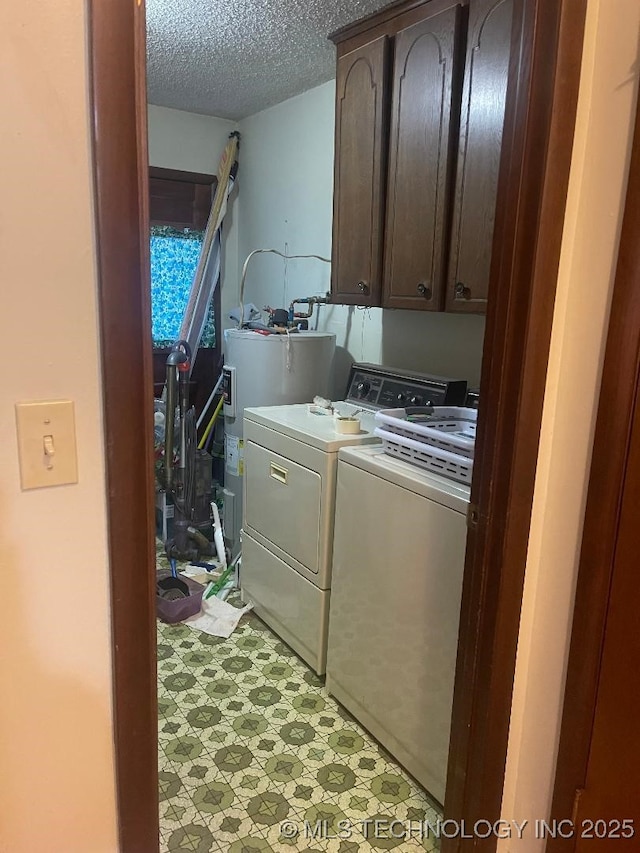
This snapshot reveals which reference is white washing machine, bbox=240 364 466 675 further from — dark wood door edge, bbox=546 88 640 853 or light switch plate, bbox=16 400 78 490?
light switch plate, bbox=16 400 78 490

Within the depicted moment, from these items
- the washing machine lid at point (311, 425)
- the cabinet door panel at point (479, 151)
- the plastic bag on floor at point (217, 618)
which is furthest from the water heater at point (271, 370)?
the cabinet door panel at point (479, 151)

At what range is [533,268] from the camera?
1.19 metres

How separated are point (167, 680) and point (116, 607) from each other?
1.54 meters

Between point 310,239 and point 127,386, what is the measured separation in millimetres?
2609

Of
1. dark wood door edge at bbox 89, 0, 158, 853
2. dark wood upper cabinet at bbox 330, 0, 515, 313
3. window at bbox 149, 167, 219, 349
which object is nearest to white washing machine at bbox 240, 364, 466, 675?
dark wood upper cabinet at bbox 330, 0, 515, 313

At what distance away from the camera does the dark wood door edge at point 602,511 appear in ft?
3.75

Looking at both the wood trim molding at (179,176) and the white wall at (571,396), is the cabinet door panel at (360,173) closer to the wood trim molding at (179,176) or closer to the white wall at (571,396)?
the white wall at (571,396)

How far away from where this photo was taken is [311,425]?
2344 mm

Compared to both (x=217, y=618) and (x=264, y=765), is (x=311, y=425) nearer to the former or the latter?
(x=217, y=618)

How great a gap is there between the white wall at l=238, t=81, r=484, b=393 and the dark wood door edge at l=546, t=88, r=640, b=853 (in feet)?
3.99

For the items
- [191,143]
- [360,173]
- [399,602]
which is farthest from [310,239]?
[399,602]

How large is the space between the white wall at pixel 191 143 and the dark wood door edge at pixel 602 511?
309 centimetres

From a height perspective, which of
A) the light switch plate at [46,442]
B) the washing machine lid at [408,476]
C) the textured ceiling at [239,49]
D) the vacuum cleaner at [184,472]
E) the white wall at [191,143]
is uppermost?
the textured ceiling at [239,49]

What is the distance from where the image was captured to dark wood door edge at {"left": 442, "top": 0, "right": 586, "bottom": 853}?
3.78 ft
